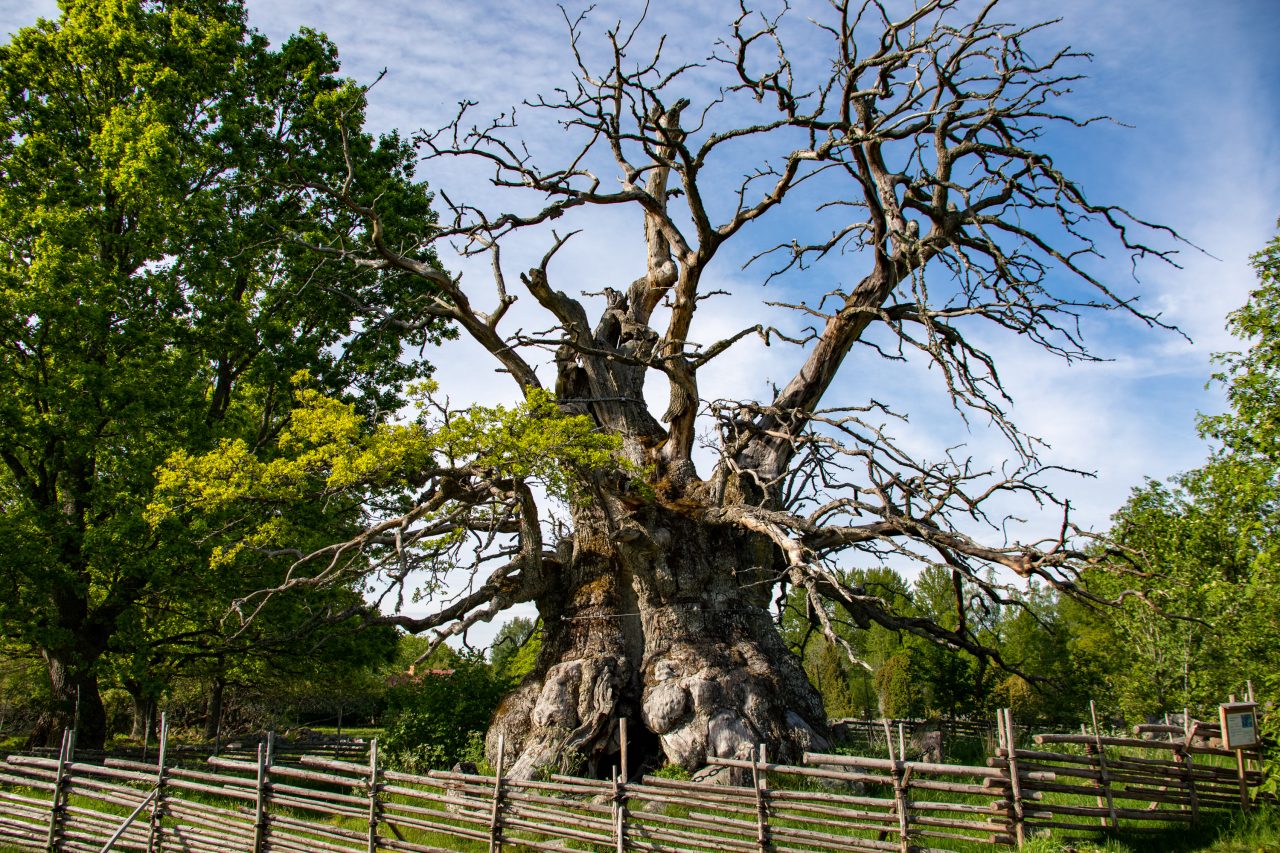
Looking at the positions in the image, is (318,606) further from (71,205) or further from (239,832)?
(71,205)

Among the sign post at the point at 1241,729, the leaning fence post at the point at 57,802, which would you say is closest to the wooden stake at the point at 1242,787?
the sign post at the point at 1241,729

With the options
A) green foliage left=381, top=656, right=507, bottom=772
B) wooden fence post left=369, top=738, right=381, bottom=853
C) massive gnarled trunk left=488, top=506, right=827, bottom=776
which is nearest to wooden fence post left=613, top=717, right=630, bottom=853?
massive gnarled trunk left=488, top=506, right=827, bottom=776

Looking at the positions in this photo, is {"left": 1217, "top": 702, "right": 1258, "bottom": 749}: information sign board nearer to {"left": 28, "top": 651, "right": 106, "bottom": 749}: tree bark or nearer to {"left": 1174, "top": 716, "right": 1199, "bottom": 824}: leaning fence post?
{"left": 1174, "top": 716, "right": 1199, "bottom": 824}: leaning fence post

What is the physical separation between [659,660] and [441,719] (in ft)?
11.3

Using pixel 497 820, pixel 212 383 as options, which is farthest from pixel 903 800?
pixel 212 383

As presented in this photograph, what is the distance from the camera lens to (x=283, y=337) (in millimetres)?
15688

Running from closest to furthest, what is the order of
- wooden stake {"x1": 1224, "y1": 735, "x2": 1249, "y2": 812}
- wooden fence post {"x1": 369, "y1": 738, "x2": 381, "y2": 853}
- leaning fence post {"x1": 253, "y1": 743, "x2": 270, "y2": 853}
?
wooden stake {"x1": 1224, "y1": 735, "x2": 1249, "y2": 812} → wooden fence post {"x1": 369, "y1": 738, "x2": 381, "y2": 853} → leaning fence post {"x1": 253, "y1": 743, "x2": 270, "y2": 853}

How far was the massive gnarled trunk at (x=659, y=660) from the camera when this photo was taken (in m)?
11.8

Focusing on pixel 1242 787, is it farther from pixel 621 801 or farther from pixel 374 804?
pixel 374 804

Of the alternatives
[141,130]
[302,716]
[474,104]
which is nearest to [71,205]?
[141,130]

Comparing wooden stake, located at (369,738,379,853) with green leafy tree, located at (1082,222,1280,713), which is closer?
wooden stake, located at (369,738,379,853)

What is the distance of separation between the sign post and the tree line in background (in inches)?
81.5

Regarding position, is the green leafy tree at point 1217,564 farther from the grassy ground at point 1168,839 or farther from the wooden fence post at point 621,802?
the wooden fence post at point 621,802

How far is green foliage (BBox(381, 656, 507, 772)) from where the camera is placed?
42.5 feet
